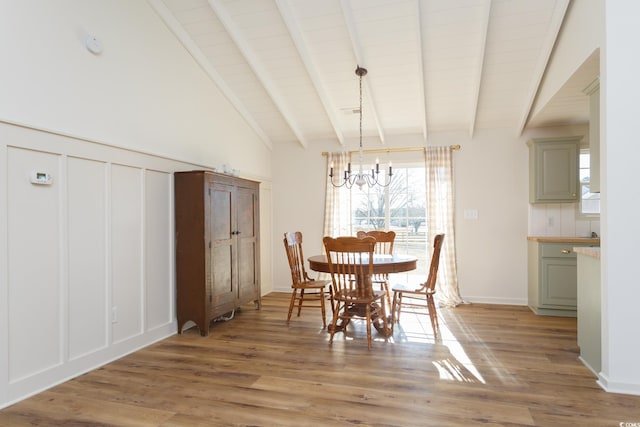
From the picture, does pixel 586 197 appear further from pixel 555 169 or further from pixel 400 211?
pixel 400 211

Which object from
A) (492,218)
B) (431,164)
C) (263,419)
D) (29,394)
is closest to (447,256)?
(492,218)

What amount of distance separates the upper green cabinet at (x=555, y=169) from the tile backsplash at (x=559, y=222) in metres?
0.27

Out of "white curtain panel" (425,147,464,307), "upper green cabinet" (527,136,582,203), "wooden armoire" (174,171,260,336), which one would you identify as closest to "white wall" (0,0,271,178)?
"wooden armoire" (174,171,260,336)

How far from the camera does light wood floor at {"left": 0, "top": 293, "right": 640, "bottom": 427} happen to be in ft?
7.12

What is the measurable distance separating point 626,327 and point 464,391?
1.15m

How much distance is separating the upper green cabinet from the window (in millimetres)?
261

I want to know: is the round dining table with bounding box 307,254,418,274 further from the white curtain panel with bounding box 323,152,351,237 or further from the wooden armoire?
the white curtain panel with bounding box 323,152,351,237

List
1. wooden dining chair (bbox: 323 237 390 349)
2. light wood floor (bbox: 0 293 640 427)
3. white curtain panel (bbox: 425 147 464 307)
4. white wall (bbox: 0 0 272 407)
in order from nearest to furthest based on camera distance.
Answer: light wood floor (bbox: 0 293 640 427), white wall (bbox: 0 0 272 407), wooden dining chair (bbox: 323 237 390 349), white curtain panel (bbox: 425 147 464 307)

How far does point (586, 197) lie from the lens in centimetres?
471

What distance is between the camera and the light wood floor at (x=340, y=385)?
7.12 ft

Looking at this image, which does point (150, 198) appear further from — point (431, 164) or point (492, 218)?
point (492, 218)

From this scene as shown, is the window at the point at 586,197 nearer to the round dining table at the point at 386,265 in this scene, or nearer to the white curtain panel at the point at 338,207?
the round dining table at the point at 386,265

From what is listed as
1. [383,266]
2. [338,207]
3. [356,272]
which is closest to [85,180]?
[356,272]

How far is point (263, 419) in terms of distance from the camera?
2150 millimetres
